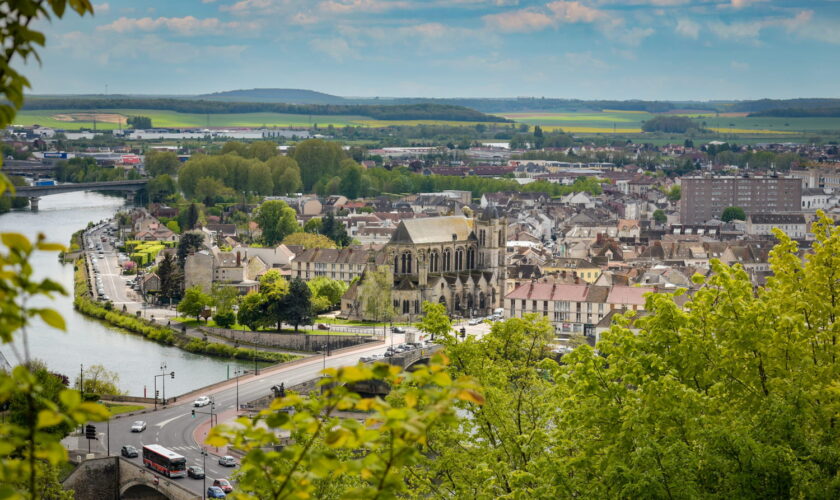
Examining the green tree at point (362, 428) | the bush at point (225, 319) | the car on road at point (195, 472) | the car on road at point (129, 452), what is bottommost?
the bush at point (225, 319)

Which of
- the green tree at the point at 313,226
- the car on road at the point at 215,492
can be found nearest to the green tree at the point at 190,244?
the green tree at the point at 313,226

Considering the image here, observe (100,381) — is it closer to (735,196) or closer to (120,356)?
(120,356)

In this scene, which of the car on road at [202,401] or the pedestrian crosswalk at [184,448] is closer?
the pedestrian crosswalk at [184,448]

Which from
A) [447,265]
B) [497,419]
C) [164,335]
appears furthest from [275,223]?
[497,419]

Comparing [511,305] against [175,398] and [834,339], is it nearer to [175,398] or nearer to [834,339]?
[175,398]

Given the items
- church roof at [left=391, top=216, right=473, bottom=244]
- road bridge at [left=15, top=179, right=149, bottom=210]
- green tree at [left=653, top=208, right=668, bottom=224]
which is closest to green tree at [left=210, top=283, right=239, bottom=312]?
church roof at [left=391, top=216, right=473, bottom=244]

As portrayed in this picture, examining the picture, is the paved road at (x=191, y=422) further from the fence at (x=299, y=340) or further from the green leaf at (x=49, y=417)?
the green leaf at (x=49, y=417)

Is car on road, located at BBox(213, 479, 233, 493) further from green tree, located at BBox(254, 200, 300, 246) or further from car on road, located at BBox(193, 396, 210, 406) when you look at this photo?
green tree, located at BBox(254, 200, 300, 246)
